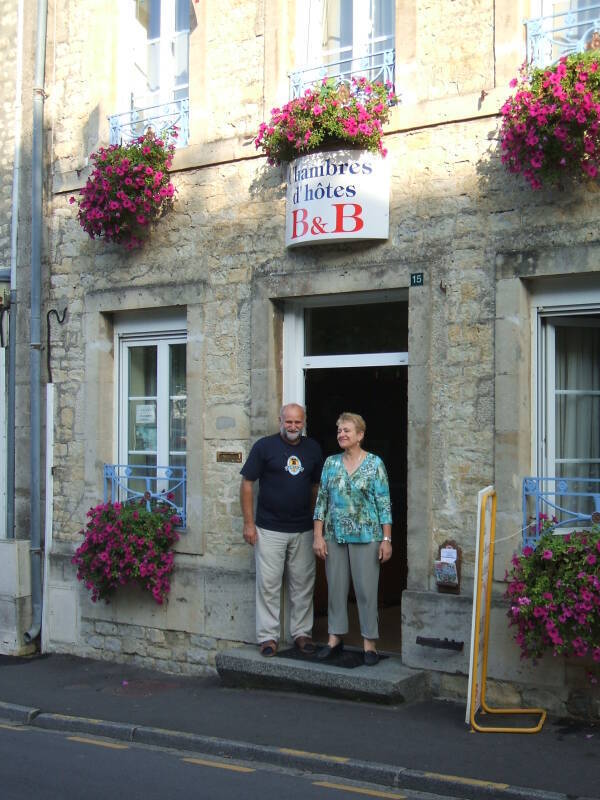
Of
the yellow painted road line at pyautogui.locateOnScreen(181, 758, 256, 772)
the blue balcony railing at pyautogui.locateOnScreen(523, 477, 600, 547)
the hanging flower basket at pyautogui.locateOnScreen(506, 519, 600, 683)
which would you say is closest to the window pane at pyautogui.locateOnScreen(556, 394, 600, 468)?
the blue balcony railing at pyautogui.locateOnScreen(523, 477, 600, 547)

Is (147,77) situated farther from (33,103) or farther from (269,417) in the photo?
(269,417)

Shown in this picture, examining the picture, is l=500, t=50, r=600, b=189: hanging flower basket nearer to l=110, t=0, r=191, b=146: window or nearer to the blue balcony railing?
the blue balcony railing

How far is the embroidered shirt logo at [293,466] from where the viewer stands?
835cm

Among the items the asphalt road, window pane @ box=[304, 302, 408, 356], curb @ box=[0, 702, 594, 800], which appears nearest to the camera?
curb @ box=[0, 702, 594, 800]

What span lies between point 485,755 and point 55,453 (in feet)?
17.3

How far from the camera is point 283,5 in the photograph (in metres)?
8.81

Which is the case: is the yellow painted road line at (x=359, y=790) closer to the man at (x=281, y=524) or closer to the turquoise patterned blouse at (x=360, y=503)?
the turquoise patterned blouse at (x=360, y=503)

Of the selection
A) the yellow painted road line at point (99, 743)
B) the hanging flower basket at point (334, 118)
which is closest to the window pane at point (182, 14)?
the hanging flower basket at point (334, 118)

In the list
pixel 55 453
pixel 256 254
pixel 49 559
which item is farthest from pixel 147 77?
pixel 49 559

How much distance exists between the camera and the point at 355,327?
356 inches

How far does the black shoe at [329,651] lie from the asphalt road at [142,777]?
154cm

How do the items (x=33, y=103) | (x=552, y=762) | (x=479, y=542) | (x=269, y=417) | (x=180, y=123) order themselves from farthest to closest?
(x=33, y=103)
(x=180, y=123)
(x=269, y=417)
(x=479, y=542)
(x=552, y=762)

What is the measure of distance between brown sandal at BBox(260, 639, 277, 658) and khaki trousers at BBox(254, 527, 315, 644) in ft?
0.11

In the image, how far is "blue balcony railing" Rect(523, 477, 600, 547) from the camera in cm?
734
